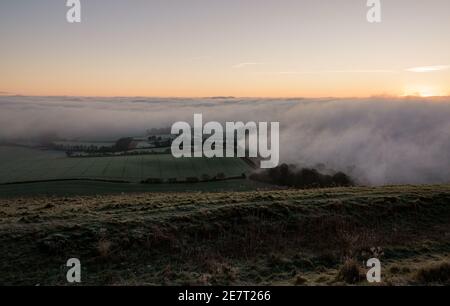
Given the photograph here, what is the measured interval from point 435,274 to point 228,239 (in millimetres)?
7494

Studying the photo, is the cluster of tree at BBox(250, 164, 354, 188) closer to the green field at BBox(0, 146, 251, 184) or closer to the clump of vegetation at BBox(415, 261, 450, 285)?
the green field at BBox(0, 146, 251, 184)

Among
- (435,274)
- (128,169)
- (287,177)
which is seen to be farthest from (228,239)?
(128,169)

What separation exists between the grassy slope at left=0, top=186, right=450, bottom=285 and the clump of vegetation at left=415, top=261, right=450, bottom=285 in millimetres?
44

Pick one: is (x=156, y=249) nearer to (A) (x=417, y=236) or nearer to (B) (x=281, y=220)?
(B) (x=281, y=220)

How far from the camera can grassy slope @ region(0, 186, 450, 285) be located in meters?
11.6

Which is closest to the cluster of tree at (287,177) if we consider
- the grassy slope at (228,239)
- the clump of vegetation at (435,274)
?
the grassy slope at (228,239)

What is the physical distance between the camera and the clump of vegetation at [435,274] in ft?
34.7

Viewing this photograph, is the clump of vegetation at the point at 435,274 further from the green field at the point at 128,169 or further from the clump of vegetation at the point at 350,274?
the green field at the point at 128,169

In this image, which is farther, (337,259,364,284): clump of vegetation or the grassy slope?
the grassy slope

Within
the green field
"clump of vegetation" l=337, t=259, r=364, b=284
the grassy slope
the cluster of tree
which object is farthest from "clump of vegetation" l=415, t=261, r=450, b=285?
the green field

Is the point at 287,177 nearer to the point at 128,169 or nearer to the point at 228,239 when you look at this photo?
the point at 128,169

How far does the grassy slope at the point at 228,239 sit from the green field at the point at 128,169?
3219cm
